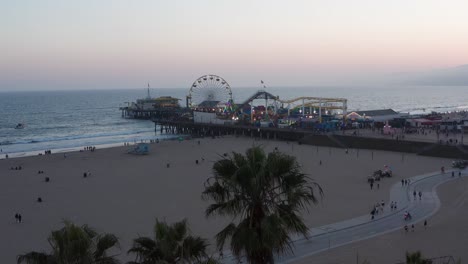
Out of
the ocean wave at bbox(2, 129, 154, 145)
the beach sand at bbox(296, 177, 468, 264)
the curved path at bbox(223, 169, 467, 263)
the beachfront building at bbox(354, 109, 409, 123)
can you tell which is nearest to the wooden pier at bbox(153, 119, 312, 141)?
the ocean wave at bbox(2, 129, 154, 145)

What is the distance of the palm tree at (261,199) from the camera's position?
22.8ft

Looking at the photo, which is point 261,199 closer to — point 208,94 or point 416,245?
point 416,245

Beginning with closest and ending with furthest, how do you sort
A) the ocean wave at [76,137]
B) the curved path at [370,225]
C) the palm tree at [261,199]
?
the palm tree at [261,199]
the curved path at [370,225]
the ocean wave at [76,137]

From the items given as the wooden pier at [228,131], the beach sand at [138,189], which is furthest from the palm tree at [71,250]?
the wooden pier at [228,131]

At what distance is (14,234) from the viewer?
66.7 ft

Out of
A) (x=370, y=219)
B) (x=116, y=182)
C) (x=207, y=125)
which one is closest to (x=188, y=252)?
(x=370, y=219)

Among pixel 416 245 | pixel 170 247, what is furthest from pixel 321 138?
pixel 170 247

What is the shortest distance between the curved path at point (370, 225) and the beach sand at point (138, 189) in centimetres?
93

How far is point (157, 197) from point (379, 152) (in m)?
23.1

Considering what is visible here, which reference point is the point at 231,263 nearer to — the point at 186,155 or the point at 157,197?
the point at 157,197

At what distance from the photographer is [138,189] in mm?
29172

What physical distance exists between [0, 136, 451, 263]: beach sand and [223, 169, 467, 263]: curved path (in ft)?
3.06

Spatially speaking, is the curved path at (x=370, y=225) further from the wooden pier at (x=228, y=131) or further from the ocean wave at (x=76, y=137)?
the ocean wave at (x=76, y=137)

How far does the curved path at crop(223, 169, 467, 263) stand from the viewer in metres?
17.2
